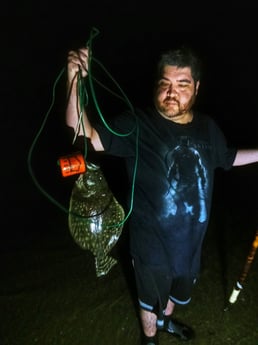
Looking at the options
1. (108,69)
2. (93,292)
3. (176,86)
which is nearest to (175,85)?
(176,86)

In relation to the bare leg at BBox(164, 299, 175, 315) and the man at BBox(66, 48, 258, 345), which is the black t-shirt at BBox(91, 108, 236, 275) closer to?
the man at BBox(66, 48, 258, 345)

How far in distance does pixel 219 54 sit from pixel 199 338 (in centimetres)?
691

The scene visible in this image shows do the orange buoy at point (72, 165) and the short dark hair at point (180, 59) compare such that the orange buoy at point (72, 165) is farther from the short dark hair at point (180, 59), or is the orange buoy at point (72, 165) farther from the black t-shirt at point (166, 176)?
the short dark hair at point (180, 59)

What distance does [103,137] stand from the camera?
1.88 m

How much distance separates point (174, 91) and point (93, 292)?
7.83 ft

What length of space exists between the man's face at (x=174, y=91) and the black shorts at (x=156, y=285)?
106cm

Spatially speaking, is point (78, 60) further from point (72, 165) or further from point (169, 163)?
point (169, 163)

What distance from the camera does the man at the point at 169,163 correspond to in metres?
1.97

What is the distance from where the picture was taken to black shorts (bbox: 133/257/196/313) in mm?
2287

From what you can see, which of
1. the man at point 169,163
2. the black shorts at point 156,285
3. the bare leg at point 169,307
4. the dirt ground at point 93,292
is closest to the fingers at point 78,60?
the man at point 169,163

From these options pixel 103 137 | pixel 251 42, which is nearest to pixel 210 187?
pixel 103 137

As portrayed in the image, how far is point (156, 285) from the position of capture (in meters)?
2.34

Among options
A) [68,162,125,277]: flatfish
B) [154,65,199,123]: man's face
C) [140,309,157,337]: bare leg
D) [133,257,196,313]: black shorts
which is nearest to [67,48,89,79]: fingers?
[68,162,125,277]: flatfish

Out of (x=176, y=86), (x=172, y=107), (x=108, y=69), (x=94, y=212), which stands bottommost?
(x=94, y=212)
